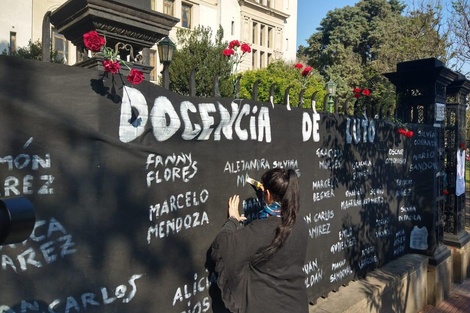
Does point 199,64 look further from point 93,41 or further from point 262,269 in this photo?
point 93,41

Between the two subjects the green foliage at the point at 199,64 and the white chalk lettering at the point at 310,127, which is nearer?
the white chalk lettering at the point at 310,127

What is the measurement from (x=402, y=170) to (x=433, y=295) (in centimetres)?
187

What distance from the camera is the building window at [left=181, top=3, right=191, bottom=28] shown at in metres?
37.9

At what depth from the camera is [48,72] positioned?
2.08m

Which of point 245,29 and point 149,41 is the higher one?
point 245,29

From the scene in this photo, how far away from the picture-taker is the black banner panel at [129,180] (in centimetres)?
197

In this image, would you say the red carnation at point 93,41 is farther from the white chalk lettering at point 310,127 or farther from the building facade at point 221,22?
the building facade at point 221,22

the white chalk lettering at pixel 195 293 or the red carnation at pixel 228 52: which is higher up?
the red carnation at pixel 228 52

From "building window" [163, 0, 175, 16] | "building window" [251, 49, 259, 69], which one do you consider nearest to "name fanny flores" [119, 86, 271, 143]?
"building window" [163, 0, 175, 16]

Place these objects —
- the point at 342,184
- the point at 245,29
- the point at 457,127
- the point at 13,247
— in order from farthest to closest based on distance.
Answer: the point at 245,29 → the point at 457,127 → the point at 342,184 → the point at 13,247

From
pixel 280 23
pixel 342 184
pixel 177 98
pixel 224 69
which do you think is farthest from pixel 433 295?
pixel 280 23

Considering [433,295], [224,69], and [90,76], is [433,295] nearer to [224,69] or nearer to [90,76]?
[90,76]

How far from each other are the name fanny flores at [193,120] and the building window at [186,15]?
36680 mm

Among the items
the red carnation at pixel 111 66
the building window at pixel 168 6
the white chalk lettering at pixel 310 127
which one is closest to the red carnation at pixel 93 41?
the red carnation at pixel 111 66
